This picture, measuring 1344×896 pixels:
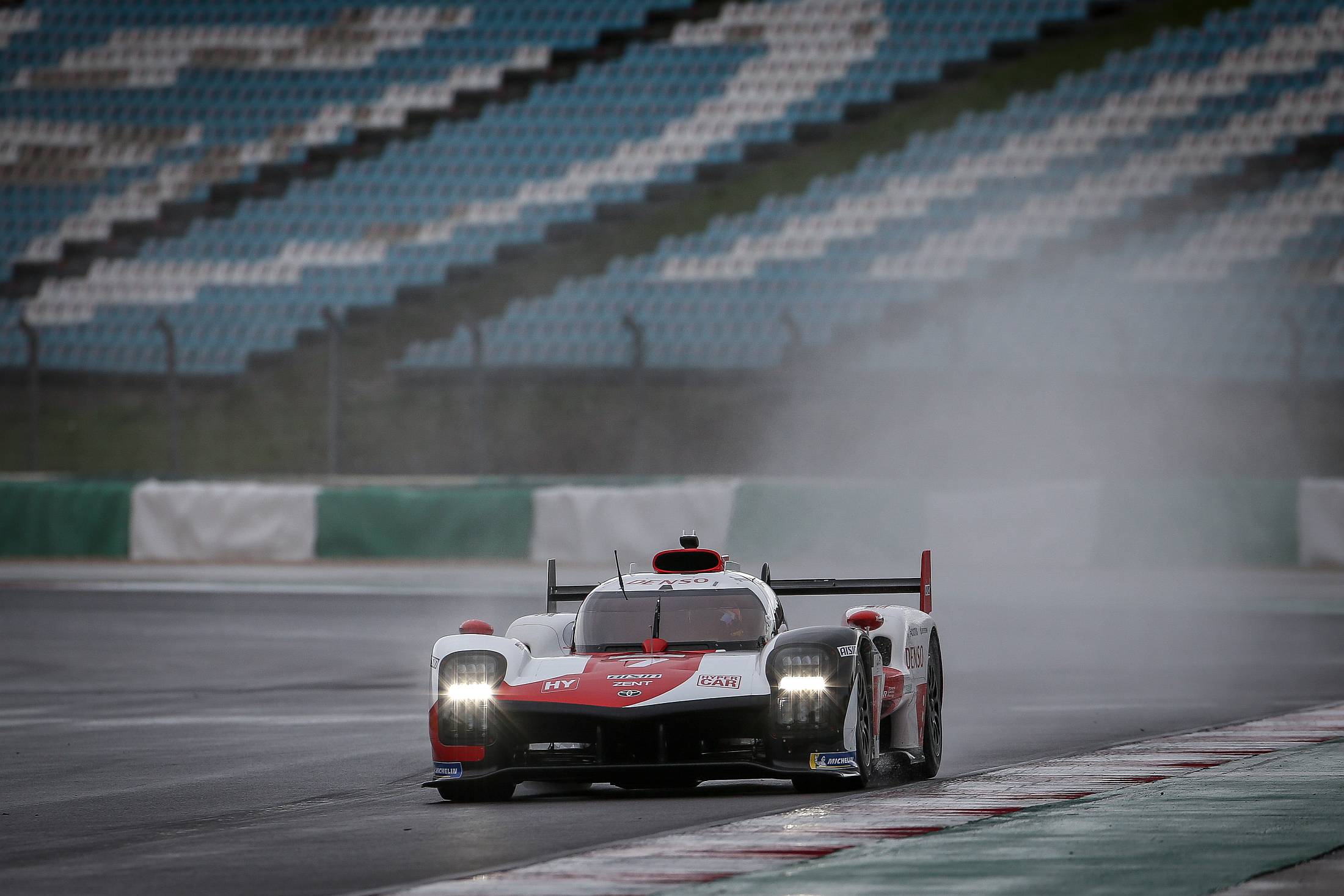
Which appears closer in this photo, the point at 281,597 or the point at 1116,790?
the point at 1116,790

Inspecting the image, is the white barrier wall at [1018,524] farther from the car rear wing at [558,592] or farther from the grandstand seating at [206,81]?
the grandstand seating at [206,81]

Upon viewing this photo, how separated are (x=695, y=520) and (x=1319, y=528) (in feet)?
22.7

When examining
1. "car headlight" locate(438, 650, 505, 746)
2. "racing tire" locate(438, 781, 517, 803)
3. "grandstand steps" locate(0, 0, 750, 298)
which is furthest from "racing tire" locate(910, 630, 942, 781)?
"grandstand steps" locate(0, 0, 750, 298)

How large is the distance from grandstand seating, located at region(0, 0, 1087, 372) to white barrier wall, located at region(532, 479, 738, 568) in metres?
9.06

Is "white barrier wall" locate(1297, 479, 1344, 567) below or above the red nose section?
above

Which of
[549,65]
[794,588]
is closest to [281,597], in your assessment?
[794,588]

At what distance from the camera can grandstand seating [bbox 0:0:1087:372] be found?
33.7m

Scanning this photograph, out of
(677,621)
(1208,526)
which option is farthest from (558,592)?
(1208,526)

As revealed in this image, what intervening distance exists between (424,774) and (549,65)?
29.9 metres

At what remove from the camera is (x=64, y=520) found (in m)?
26.9

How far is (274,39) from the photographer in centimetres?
3903

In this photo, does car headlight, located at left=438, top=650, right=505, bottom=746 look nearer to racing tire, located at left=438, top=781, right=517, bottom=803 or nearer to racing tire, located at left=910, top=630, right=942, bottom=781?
racing tire, located at left=438, top=781, right=517, bottom=803

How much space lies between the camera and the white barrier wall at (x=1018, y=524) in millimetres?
23000

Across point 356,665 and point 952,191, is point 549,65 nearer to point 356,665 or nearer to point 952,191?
point 952,191
